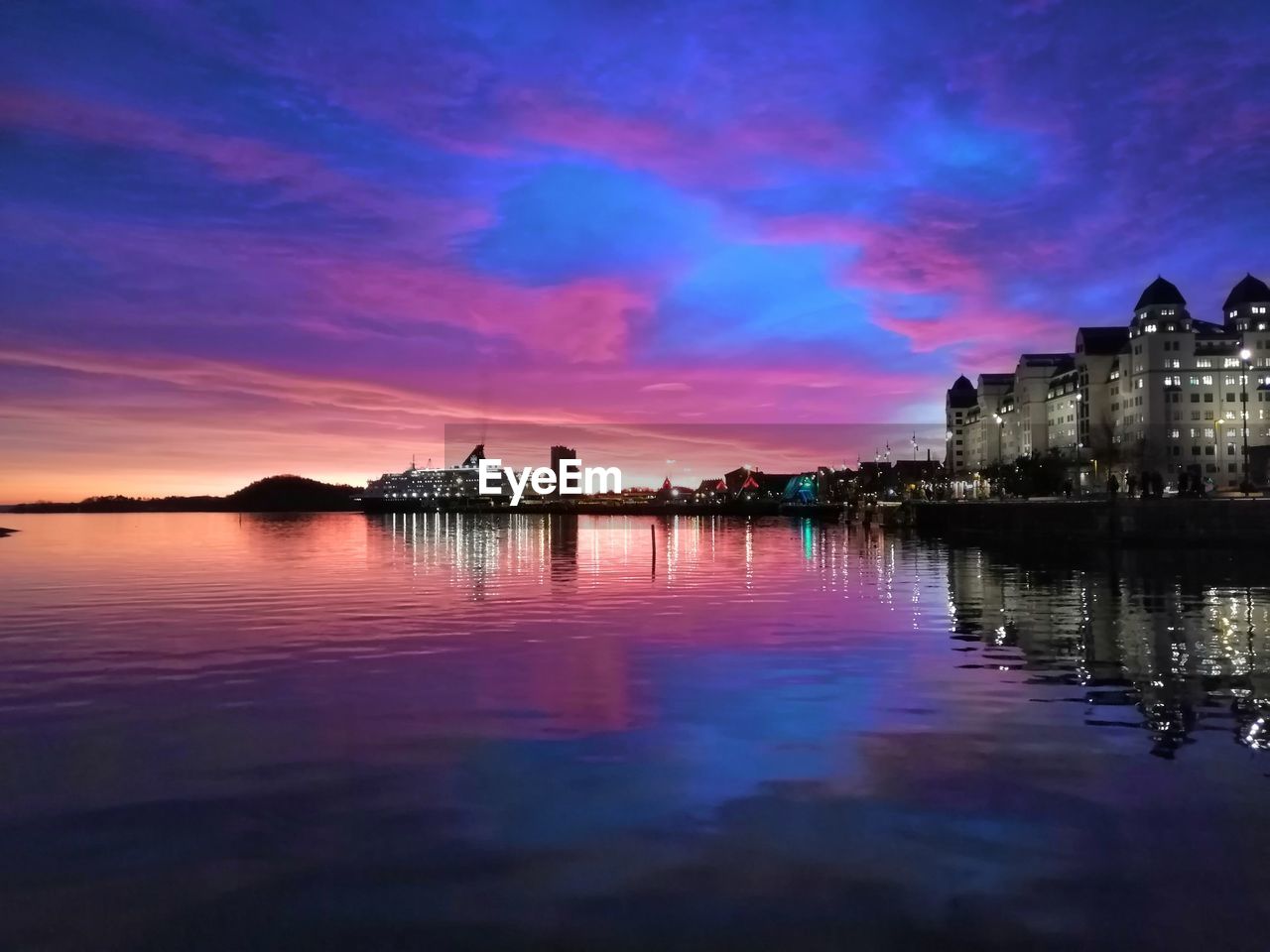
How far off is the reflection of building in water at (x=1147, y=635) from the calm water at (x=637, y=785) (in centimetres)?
18

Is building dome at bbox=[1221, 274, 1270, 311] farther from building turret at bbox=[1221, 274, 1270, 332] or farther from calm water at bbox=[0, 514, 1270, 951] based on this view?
calm water at bbox=[0, 514, 1270, 951]

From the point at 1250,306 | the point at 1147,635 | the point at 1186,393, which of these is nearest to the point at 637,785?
the point at 1147,635

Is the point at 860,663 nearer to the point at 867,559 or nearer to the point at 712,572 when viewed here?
the point at 712,572

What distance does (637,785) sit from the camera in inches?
518

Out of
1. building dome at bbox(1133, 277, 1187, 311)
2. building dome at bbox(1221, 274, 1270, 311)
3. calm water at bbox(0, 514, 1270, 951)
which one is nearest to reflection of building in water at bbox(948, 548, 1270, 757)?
calm water at bbox(0, 514, 1270, 951)

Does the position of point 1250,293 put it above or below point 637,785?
above

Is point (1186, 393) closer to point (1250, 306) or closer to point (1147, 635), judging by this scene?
point (1250, 306)

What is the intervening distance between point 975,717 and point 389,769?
986 centimetres

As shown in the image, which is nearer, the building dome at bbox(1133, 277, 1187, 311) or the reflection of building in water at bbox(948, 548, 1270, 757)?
the reflection of building in water at bbox(948, 548, 1270, 757)

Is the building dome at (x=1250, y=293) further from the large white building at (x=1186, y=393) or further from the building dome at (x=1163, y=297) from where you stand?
the building dome at (x=1163, y=297)

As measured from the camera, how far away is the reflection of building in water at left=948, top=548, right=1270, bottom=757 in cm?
1752

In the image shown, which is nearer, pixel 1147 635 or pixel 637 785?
pixel 637 785

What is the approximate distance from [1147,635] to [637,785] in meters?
19.7

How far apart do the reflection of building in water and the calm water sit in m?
0.18
